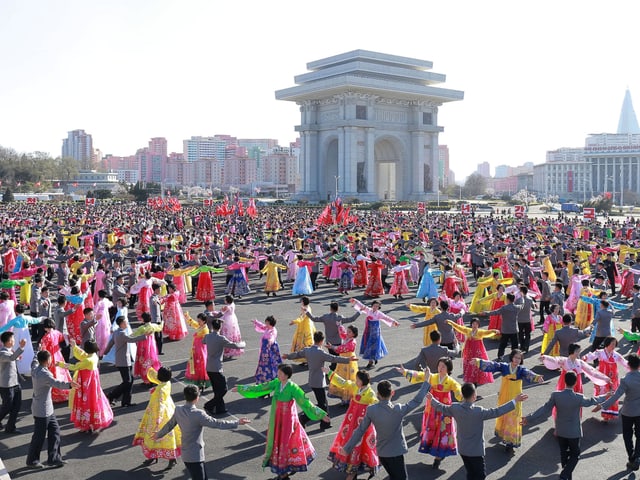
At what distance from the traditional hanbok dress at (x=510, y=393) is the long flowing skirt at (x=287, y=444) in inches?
94.6

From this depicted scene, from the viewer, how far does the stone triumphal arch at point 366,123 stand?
80438mm

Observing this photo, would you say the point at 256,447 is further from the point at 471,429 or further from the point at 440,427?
the point at 471,429

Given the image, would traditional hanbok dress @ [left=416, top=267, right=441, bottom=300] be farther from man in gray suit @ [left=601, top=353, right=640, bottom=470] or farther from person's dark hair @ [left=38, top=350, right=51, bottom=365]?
person's dark hair @ [left=38, top=350, right=51, bottom=365]

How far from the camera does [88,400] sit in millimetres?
8859

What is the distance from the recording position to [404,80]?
86.2m

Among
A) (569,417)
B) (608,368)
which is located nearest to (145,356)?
(569,417)

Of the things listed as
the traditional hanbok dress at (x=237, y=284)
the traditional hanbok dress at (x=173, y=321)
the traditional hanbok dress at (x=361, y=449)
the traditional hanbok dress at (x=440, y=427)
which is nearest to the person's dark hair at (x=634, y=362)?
the traditional hanbok dress at (x=440, y=427)

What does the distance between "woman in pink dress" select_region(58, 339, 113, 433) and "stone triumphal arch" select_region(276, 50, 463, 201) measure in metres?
71.0

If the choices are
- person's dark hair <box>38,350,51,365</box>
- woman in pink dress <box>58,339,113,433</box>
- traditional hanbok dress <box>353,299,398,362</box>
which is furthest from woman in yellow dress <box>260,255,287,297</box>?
person's dark hair <box>38,350,51,365</box>

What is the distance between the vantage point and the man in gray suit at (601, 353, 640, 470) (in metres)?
7.79

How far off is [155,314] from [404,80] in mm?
77557

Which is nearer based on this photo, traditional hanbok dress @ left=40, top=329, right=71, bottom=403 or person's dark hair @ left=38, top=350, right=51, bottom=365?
person's dark hair @ left=38, top=350, right=51, bottom=365

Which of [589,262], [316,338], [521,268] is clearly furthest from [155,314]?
[589,262]

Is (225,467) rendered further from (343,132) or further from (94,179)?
(94,179)
